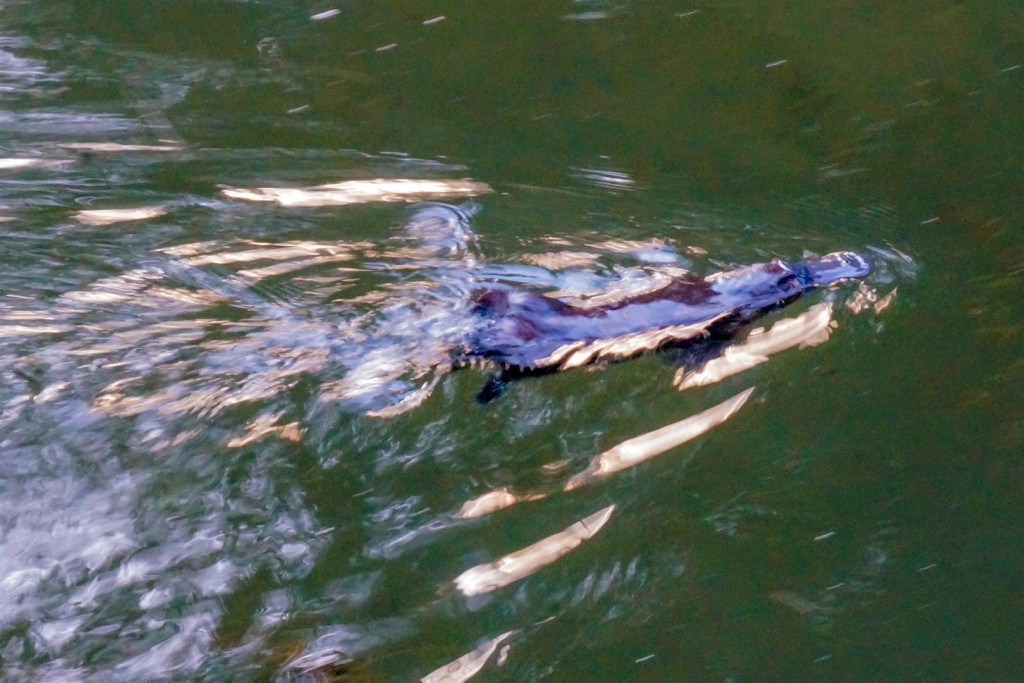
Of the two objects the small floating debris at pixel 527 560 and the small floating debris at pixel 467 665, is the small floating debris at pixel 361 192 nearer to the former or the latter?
the small floating debris at pixel 527 560

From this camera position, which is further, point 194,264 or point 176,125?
point 176,125

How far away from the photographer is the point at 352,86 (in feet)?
11.5

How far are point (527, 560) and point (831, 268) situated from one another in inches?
55.9

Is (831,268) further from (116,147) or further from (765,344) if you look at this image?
(116,147)

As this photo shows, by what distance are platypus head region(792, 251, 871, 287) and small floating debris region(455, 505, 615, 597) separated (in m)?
1.01

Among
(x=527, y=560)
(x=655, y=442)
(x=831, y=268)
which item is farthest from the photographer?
(x=831, y=268)

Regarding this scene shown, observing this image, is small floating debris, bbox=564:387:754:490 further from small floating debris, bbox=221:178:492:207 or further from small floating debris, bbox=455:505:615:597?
small floating debris, bbox=221:178:492:207

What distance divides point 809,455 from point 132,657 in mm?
2183

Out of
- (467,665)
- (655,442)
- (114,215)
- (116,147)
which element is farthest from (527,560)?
(116,147)

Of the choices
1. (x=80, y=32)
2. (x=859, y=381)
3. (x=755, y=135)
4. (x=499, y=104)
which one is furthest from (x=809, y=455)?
(x=80, y=32)

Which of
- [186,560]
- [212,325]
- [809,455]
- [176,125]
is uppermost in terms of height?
[176,125]

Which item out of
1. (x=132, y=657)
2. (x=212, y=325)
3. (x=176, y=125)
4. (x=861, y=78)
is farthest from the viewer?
(x=861, y=78)

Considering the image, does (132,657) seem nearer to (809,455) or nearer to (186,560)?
(186,560)

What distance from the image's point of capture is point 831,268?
124 inches
